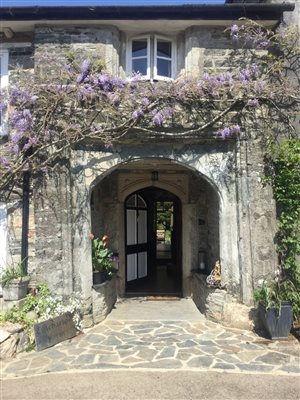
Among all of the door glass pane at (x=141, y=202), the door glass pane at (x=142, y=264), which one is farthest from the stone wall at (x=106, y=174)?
the door glass pane at (x=141, y=202)

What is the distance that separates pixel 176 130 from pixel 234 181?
1.42 meters

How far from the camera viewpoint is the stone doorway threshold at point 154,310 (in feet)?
24.0

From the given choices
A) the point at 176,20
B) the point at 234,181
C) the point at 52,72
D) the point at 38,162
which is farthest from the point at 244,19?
the point at 38,162

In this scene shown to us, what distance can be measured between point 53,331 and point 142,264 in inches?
186

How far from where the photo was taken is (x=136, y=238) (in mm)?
9930

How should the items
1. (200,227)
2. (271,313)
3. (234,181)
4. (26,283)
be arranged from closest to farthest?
1. (271,313)
2. (26,283)
3. (234,181)
4. (200,227)

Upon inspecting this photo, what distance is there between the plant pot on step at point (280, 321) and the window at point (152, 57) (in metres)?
4.64

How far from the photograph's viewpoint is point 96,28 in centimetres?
672

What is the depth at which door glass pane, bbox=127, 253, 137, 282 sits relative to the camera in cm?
962

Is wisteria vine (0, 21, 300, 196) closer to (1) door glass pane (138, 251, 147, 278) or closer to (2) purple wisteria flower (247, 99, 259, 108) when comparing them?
(2) purple wisteria flower (247, 99, 259, 108)

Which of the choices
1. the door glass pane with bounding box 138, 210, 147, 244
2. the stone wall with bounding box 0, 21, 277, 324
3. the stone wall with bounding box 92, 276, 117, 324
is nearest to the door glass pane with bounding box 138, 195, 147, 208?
the door glass pane with bounding box 138, 210, 147, 244

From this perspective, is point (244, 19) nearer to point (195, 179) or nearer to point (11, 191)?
point (195, 179)

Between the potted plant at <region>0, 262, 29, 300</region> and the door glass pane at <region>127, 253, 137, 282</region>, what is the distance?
3623mm

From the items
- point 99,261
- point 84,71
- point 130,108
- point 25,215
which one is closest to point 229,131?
point 130,108
